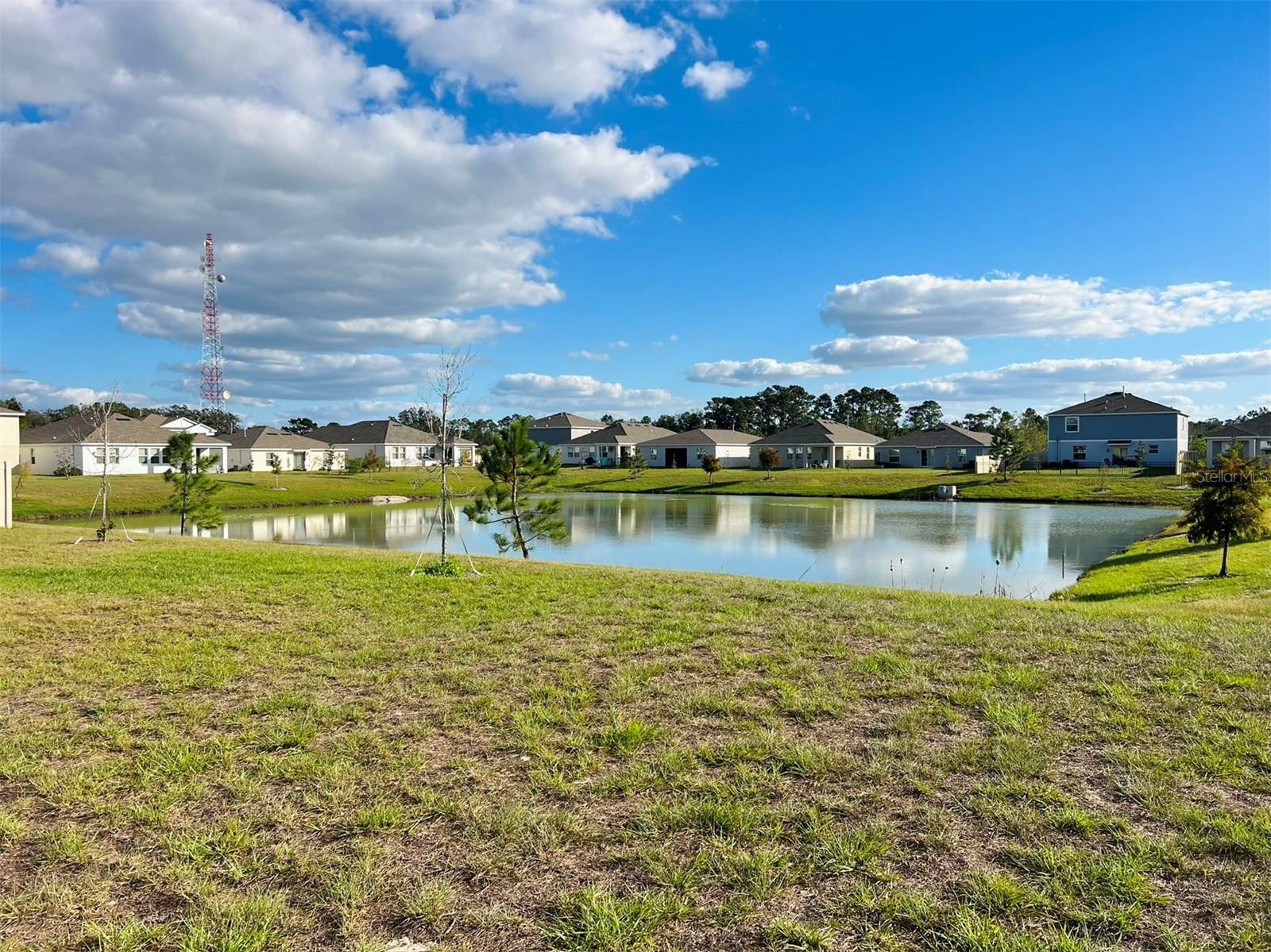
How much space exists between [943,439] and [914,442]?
261 cm

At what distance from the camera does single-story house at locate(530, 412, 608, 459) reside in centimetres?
7838

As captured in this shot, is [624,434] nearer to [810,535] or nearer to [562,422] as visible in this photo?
[562,422]

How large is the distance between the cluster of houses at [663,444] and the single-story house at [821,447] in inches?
3.7

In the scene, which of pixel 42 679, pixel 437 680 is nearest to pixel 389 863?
pixel 437 680

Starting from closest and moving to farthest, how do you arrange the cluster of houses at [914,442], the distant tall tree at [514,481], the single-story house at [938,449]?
the distant tall tree at [514,481]
the cluster of houses at [914,442]
the single-story house at [938,449]

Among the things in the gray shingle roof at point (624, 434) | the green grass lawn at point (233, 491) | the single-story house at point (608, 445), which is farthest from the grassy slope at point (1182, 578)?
the gray shingle roof at point (624, 434)

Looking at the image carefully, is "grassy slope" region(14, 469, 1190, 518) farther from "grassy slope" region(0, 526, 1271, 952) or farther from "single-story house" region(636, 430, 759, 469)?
"grassy slope" region(0, 526, 1271, 952)

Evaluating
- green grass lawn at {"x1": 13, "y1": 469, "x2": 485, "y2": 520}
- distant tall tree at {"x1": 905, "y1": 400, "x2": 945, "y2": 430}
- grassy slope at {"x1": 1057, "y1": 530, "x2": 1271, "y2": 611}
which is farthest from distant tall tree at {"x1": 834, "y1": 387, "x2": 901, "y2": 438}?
grassy slope at {"x1": 1057, "y1": 530, "x2": 1271, "y2": 611}

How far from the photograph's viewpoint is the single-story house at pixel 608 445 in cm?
7306

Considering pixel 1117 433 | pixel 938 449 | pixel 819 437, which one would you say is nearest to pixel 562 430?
pixel 819 437

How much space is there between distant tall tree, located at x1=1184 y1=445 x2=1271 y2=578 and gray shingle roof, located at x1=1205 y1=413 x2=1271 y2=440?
43125mm

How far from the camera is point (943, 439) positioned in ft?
208

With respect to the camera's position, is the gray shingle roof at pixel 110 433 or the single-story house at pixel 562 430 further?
the single-story house at pixel 562 430

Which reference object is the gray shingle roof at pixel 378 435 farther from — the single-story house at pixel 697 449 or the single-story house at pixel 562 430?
the single-story house at pixel 697 449
